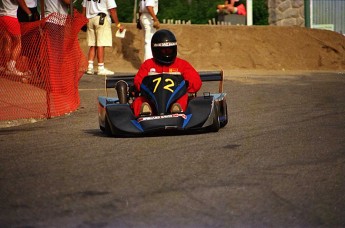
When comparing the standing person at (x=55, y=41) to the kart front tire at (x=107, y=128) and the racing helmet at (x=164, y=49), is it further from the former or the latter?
the kart front tire at (x=107, y=128)

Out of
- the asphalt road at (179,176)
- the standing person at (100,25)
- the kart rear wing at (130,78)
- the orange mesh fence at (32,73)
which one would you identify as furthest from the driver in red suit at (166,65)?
the standing person at (100,25)

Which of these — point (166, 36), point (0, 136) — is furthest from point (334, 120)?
point (0, 136)

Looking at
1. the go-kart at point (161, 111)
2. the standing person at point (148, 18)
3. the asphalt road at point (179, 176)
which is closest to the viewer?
the asphalt road at point (179, 176)

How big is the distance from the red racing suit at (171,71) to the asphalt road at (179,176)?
1.98 ft

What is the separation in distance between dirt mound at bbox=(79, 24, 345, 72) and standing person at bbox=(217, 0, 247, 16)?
2.89m

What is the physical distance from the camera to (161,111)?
41.6ft

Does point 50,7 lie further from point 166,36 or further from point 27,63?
point 166,36

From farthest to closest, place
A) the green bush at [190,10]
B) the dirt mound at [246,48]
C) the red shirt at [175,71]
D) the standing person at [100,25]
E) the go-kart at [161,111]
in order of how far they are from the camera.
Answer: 1. the green bush at [190,10]
2. the dirt mound at [246,48]
3. the standing person at [100,25]
4. the red shirt at [175,71]
5. the go-kart at [161,111]

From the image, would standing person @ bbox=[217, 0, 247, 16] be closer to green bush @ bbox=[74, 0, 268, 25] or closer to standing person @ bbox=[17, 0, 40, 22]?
green bush @ bbox=[74, 0, 268, 25]

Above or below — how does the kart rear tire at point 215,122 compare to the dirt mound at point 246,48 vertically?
above

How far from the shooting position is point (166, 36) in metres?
13.8

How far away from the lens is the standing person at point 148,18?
76.7ft

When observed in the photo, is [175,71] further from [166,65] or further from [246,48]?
[246,48]

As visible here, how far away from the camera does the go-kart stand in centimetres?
1226
